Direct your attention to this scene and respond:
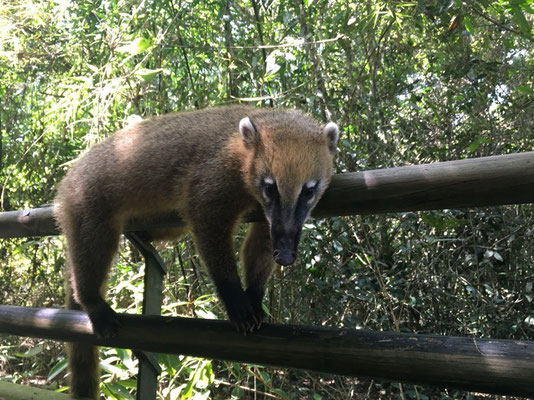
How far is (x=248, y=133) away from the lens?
2.24 m

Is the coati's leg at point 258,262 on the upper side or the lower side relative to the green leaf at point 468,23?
lower

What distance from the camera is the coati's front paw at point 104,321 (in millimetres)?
2227

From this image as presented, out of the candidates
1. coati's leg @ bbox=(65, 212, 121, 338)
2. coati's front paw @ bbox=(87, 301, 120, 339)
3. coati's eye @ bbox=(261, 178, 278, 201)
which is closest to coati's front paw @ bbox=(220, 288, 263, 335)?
coati's eye @ bbox=(261, 178, 278, 201)

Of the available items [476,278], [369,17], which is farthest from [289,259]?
[476,278]

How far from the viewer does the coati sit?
78.6 inches

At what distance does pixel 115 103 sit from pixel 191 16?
3.07ft

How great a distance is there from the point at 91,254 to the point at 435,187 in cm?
165

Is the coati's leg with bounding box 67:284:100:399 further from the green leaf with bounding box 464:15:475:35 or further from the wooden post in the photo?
the green leaf with bounding box 464:15:475:35

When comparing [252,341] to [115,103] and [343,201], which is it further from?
[115,103]

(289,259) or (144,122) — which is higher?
(144,122)

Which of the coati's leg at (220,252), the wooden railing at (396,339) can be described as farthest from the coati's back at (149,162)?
the wooden railing at (396,339)

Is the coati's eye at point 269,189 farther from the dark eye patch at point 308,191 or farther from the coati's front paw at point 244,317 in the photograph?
the coati's front paw at point 244,317

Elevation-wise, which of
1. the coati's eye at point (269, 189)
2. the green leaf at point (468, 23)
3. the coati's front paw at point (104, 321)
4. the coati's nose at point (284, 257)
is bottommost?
the coati's front paw at point (104, 321)

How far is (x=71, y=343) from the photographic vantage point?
2.62 meters
